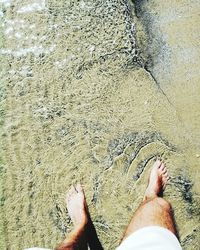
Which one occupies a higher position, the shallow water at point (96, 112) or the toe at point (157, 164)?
the shallow water at point (96, 112)

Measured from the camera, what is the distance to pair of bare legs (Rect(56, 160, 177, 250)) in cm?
225

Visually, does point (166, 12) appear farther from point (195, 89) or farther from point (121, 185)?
point (121, 185)

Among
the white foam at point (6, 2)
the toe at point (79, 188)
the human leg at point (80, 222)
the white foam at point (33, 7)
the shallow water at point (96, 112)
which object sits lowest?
the human leg at point (80, 222)

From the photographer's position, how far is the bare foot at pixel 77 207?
2.45 meters

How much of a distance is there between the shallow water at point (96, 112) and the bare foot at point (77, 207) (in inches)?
2.2

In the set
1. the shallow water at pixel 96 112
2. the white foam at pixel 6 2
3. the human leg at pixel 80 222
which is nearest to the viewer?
the human leg at pixel 80 222

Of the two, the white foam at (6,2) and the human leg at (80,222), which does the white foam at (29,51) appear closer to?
the white foam at (6,2)

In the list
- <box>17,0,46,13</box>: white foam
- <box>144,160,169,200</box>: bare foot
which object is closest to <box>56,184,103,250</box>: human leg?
<box>144,160,169,200</box>: bare foot

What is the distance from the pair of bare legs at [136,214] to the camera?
7.39ft

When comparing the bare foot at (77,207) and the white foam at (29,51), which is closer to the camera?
the bare foot at (77,207)

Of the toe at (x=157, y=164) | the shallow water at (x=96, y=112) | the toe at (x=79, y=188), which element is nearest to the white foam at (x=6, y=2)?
the shallow water at (x=96, y=112)

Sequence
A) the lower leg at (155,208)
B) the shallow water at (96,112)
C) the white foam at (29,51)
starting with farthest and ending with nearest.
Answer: the white foam at (29,51)
the shallow water at (96,112)
the lower leg at (155,208)

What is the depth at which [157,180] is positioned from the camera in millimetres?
2553

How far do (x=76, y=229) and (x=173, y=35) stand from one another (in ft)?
5.15
